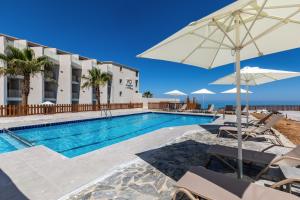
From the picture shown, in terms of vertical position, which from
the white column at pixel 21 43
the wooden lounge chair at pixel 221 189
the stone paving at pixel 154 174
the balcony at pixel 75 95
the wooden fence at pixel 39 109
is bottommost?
the stone paving at pixel 154 174

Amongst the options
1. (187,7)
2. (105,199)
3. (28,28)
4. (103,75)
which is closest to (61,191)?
(105,199)

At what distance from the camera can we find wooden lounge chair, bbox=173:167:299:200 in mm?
2039

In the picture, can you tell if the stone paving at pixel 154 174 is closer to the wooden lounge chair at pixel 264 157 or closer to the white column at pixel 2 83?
the wooden lounge chair at pixel 264 157

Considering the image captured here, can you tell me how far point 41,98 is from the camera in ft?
70.7

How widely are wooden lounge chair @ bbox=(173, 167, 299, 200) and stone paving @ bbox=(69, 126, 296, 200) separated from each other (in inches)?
27.0

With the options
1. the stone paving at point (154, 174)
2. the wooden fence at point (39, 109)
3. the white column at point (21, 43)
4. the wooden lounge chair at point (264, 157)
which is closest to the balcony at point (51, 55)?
the white column at point (21, 43)

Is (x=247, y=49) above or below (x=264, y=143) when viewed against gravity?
above

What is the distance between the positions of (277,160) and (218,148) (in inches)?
48.7

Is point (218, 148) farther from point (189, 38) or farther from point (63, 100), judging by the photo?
point (63, 100)

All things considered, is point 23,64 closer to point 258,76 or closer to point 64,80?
point 64,80

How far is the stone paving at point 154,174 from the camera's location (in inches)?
114

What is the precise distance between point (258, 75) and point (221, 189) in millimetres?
7255

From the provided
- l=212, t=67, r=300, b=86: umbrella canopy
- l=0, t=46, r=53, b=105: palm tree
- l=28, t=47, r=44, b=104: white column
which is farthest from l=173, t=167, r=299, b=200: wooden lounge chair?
l=28, t=47, r=44, b=104: white column

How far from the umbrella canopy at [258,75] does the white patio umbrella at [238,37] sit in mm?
2539
